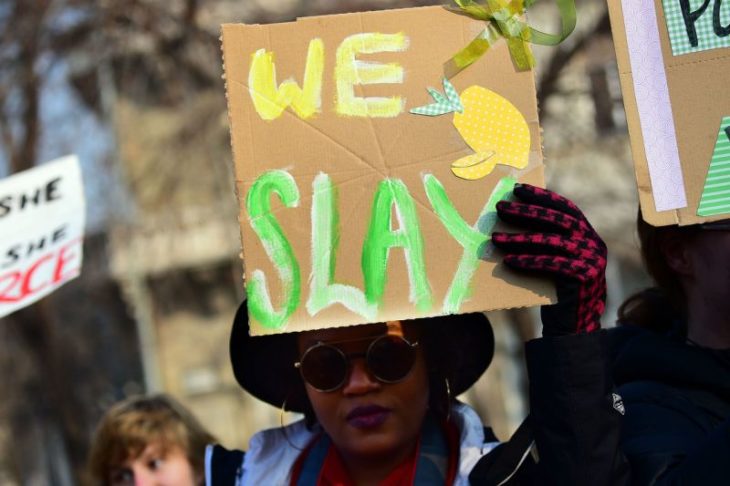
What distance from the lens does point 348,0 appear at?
7.66 metres

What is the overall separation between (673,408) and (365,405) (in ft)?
2.16

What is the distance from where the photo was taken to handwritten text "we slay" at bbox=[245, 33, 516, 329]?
8.38 ft

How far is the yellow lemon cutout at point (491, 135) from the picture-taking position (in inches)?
102

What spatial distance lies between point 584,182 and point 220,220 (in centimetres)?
273

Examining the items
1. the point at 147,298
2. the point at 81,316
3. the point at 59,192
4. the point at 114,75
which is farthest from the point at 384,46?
the point at 147,298

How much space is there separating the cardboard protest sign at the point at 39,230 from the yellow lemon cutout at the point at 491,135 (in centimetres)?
187

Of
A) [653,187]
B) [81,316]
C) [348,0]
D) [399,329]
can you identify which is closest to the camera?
[653,187]

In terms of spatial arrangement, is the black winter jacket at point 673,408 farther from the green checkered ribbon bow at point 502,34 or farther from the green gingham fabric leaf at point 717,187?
the green checkered ribbon bow at point 502,34

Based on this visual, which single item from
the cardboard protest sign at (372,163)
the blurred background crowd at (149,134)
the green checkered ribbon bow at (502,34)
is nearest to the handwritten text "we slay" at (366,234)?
the cardboard protest sign at (372,163)

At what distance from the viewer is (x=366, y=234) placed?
2570 millimetres

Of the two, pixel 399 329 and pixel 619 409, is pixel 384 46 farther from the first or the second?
pixel 619 409

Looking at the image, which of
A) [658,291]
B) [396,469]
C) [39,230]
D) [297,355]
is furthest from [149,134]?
[396,469]

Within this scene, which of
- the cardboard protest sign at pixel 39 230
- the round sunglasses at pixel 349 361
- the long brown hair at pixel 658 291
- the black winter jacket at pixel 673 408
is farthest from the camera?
the cardboard protest sign at pixel 39 230

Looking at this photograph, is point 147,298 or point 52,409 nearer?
point 52,409
